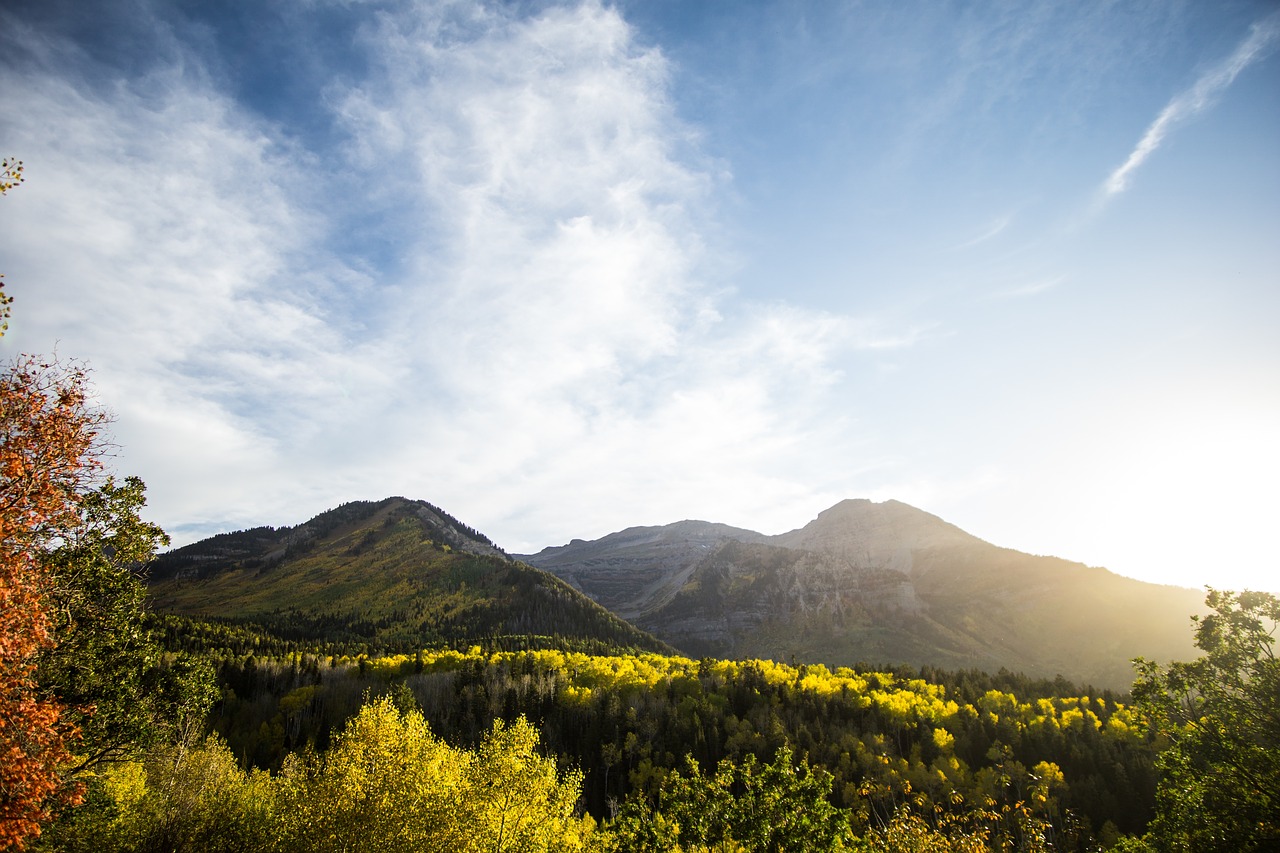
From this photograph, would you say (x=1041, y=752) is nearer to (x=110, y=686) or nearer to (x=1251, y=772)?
(x=1251, y=772)

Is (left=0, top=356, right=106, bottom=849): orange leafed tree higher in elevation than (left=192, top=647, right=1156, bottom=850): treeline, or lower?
higher

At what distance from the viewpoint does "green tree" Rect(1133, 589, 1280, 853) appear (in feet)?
78.8

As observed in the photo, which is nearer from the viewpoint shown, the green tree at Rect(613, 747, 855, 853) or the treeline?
the green tree at Rect(613, 747, 855, 853)

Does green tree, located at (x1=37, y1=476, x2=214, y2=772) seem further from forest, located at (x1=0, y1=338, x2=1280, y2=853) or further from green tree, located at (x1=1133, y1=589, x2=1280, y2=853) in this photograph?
green tree, located at (x1=1133, y1=589, x2=1280, y2=853)

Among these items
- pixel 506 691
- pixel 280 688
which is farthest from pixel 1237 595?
pixel 280 688

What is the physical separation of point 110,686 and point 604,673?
137 meters

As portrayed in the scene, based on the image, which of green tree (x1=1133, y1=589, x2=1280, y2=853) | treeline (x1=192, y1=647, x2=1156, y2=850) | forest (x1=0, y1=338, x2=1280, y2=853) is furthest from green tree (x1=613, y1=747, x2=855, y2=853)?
treeline (x1=192, y1=647, x2=1156, y2=850)

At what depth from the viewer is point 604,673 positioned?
15250 cm

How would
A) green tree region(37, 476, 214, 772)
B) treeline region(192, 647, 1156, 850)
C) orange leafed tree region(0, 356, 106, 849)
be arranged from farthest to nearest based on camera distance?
treeline region(192, 647, 1156, 850)
green tree region(37, 476, 214, 772)
orange leafed tree region(0, 356, 106, 849)

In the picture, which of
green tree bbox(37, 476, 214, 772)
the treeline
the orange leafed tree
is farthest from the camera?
the treeline

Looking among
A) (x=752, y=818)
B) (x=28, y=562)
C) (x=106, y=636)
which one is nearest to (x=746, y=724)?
(x=752, y=818)

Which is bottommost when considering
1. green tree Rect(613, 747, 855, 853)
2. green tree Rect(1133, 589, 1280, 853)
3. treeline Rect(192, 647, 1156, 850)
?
treeline Rect(192, 647, 1156, 850)

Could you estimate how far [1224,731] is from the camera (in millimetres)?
26000

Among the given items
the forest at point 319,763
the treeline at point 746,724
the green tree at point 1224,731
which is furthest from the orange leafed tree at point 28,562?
the treeline at point 746,724
